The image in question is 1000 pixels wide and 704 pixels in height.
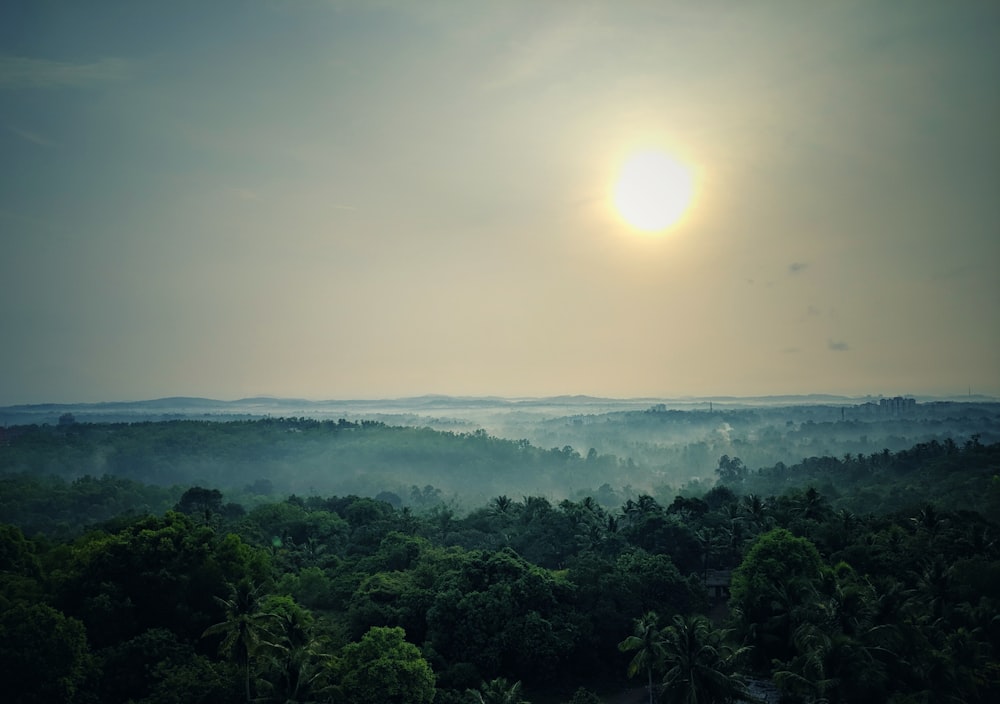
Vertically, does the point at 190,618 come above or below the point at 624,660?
above

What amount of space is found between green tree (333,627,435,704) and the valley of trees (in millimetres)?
105

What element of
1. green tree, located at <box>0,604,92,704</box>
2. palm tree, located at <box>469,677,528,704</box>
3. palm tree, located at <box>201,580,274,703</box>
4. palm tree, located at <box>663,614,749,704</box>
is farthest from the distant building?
green tree, located at <box>0,604,92,704</box>

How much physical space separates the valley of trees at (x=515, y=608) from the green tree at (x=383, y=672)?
105 millimetres

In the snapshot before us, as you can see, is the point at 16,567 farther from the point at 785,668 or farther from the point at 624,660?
the point at 785,668

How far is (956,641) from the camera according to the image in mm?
37000

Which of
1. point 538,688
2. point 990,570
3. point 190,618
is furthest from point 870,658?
point 190,618

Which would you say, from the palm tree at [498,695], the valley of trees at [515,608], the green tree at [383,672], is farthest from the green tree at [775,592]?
the green tree at [383,672]

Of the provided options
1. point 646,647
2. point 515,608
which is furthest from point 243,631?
point 646,647

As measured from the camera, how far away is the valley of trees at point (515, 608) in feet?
113

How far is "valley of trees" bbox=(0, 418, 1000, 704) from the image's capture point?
1355 inches

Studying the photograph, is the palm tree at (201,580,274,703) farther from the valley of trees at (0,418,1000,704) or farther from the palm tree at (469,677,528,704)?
the palm tree at (469,677,528,704)

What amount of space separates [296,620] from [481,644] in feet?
40.2

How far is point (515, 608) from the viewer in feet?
154

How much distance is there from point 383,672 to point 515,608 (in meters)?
13.4
